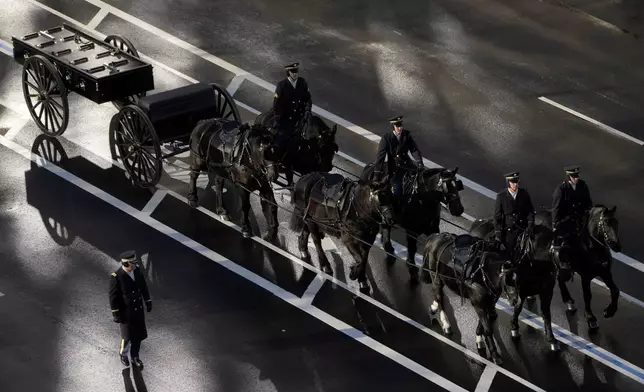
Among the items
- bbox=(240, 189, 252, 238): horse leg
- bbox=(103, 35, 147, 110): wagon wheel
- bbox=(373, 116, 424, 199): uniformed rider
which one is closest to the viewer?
bbox=(373, 116, 424, 199): uniformed rider

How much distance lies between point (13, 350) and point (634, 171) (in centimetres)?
1394

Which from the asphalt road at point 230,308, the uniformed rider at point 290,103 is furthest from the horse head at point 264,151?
the asphalt road at point 230,308

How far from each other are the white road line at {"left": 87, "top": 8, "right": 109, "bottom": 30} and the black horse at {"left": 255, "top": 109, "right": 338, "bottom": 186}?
9661 mm

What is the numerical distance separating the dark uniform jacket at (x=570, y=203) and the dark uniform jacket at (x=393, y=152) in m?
2.84

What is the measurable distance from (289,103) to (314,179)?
249 cm

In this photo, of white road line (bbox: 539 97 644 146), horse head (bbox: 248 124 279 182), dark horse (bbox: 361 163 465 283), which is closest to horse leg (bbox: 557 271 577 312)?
dark horse (bbox: 361 163 465 283)

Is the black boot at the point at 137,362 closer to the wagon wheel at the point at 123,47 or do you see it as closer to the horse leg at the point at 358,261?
the horse leg at the point at 358,261

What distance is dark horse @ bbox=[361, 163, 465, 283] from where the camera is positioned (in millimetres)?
24203

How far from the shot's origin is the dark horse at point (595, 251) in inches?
911

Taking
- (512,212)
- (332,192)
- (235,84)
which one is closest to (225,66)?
(235,84)

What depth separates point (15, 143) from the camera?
29938mm

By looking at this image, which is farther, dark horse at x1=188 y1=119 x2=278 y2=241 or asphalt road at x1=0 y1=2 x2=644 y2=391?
dark horse at x1=188 y1=119 x2=278 y2=241

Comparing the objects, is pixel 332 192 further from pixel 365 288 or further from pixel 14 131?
pixel 14 131

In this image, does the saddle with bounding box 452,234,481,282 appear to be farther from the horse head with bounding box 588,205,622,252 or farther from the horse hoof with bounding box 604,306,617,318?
the horse hoof with bounding box 604,306,617,318
